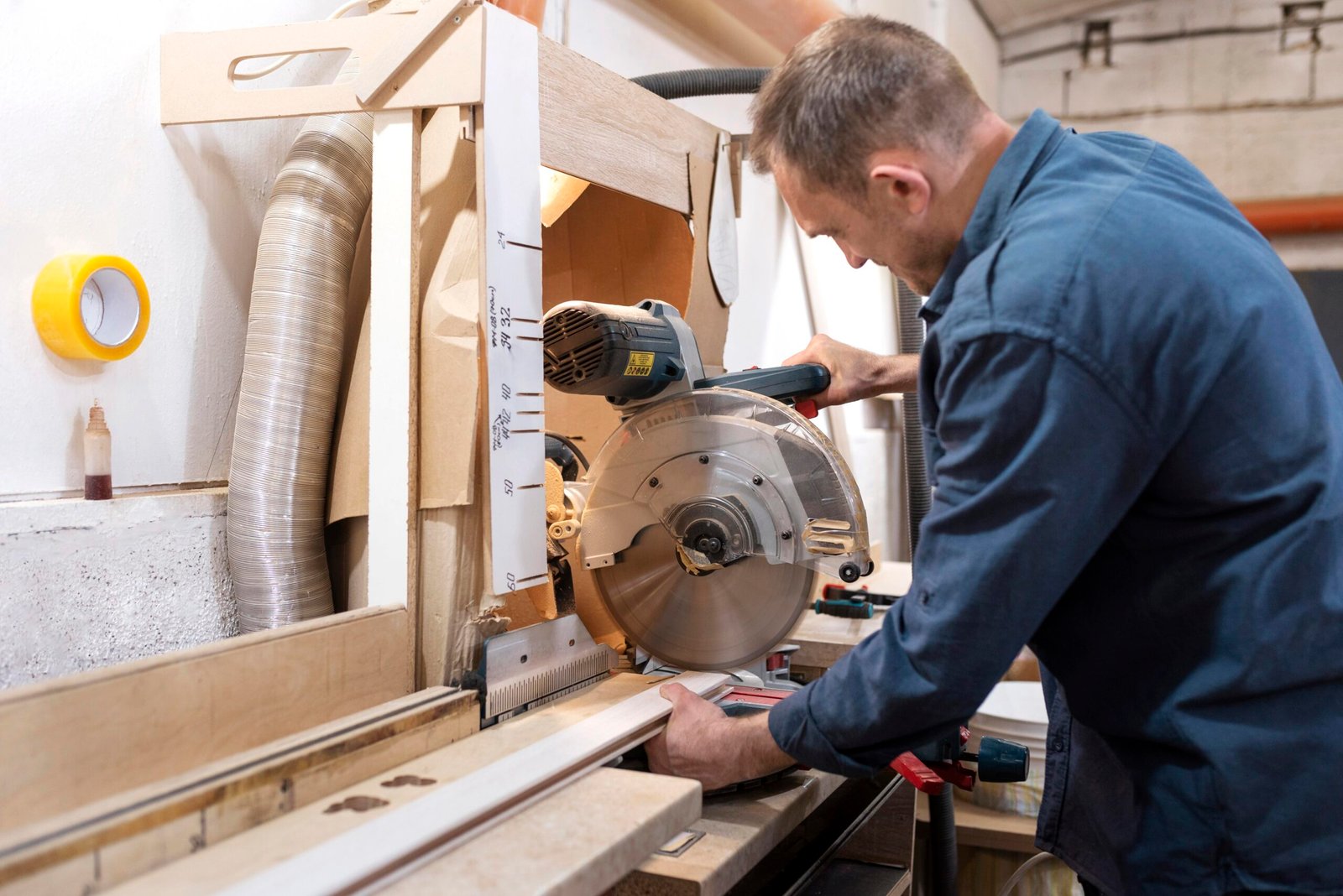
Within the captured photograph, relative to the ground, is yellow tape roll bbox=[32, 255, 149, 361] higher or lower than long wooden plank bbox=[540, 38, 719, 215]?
lower

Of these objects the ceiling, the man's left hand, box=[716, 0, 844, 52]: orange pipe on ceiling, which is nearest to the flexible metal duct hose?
the man's left hand

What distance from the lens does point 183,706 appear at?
0.86 m

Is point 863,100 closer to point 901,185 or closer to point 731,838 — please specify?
point 901,185

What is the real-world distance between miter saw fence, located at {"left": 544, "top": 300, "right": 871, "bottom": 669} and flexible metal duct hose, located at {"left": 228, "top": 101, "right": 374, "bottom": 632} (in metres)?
0.26

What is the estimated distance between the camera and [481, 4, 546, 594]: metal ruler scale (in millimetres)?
1116

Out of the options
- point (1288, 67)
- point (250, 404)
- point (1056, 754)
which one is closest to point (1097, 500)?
point (1056, 754)

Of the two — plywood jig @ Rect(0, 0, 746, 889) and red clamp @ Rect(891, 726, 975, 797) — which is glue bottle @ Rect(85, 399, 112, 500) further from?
red clamp @ Rect(891, 726, 975, 797)

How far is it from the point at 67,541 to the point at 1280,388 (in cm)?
115

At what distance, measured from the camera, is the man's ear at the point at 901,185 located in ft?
3.29

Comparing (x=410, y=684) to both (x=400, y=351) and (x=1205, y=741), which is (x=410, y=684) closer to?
(x=400, y=351)

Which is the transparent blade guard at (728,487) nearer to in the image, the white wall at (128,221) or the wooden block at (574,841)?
the wooden block at (574,841)

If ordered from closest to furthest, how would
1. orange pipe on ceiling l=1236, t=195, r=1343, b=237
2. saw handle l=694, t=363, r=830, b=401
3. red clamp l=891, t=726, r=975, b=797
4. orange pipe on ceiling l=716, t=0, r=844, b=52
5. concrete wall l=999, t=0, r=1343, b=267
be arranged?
red clamp l=891, t=726, r=975, b=797, saw handle l=694, t=363, r=830, b=401, orange pipe on ceiling l=716, t=0, r=844, b=52, orange pipe on ceiling l=1236, t=195, r=1343, b=237, concrete wall l=999, t=0, r=1343, b=267

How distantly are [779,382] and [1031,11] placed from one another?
4.43 meters

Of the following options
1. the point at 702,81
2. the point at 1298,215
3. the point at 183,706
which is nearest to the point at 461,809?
the point at 183,706
